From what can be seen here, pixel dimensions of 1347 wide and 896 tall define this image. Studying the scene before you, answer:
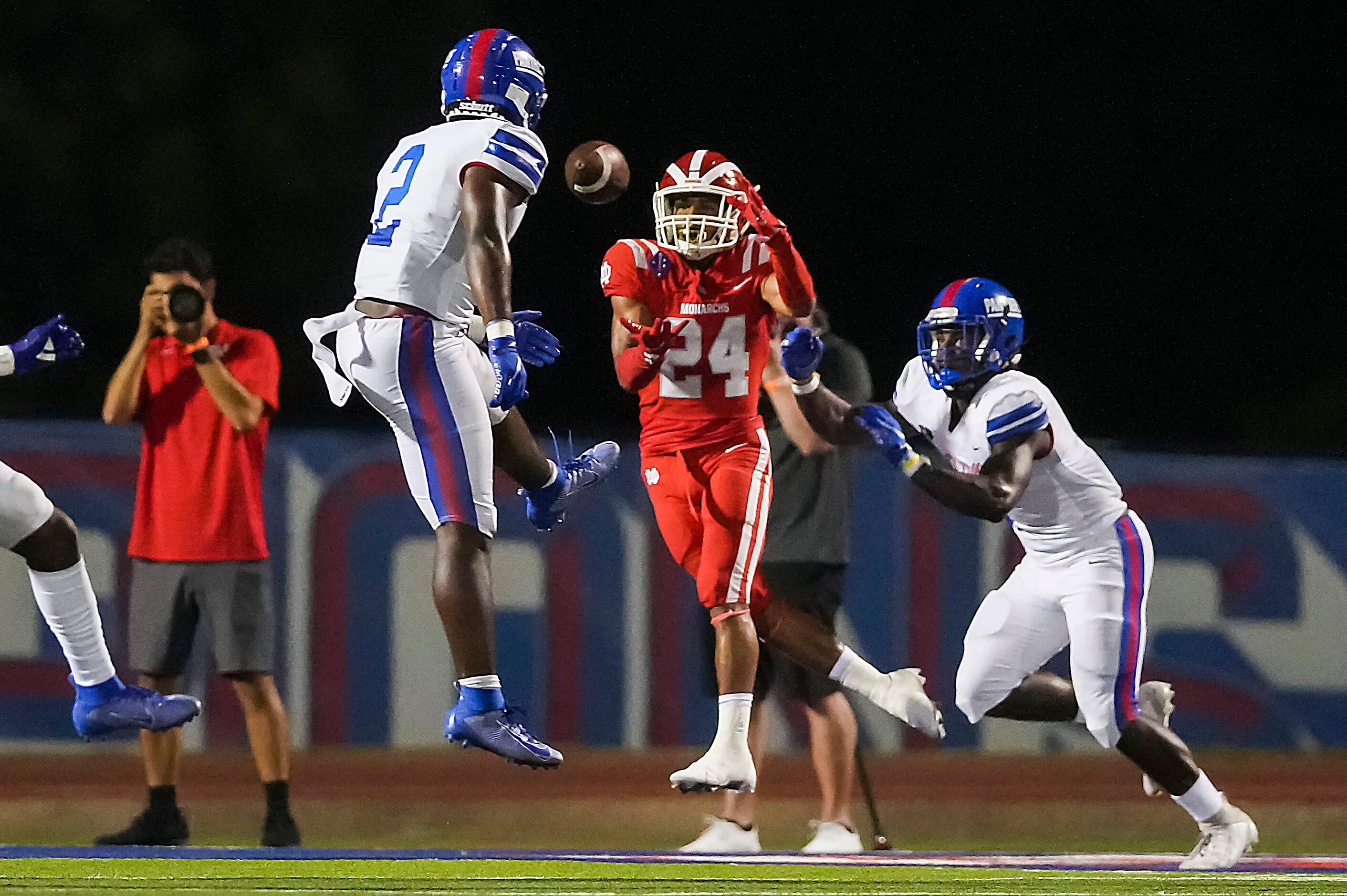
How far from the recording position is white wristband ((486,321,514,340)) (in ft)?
16.4

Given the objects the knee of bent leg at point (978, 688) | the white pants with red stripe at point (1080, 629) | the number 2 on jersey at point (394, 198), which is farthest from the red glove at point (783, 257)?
the knee of bent leg at point (978, 688)

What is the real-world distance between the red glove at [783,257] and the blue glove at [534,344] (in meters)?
0.85

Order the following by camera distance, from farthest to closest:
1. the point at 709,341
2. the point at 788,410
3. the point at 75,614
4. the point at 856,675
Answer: the point at 788,410, the point at 856,675, the point at 709,341, the point at 75,614

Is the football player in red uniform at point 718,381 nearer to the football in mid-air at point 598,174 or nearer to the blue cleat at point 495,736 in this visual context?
the football in mid-air at point 598,174

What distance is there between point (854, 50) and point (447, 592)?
5.21 m

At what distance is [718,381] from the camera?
5910 millimetres

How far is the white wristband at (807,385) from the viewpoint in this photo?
5926 millimetres

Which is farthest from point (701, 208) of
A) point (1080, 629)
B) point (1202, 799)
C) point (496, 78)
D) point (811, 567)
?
point (1202, 799)

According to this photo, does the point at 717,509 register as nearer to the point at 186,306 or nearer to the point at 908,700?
the point at 908,700

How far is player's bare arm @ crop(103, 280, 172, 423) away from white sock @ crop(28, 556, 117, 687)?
917mm

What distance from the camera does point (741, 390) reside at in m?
5.93

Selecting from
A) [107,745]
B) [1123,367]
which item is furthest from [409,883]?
[1123,367]

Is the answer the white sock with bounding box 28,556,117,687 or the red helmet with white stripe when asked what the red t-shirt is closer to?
the white sock with bounding box 28,556,117,687

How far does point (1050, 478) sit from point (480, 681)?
6.19ft
